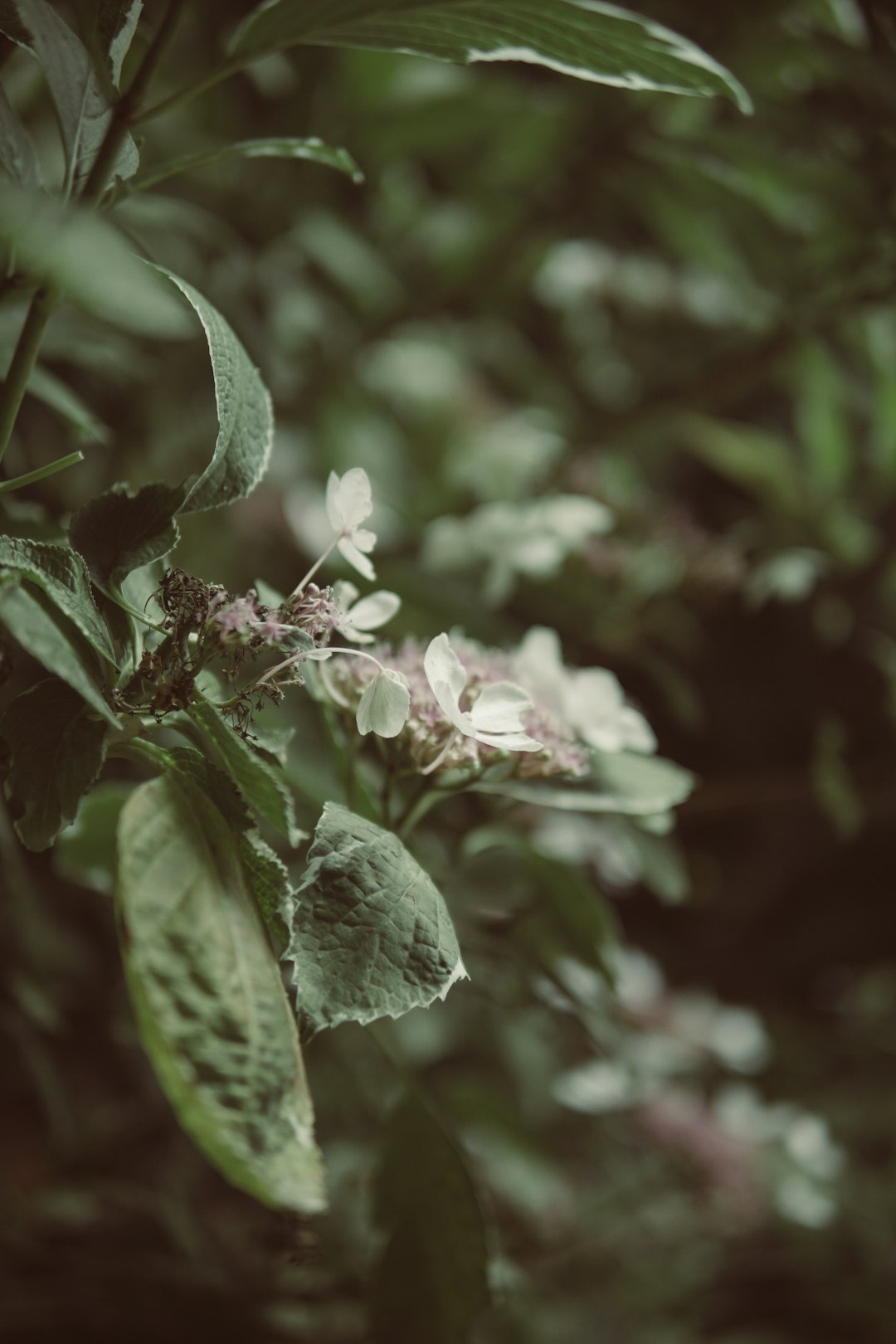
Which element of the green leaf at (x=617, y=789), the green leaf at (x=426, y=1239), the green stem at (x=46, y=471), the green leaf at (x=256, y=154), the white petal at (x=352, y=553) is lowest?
the green leaf at (x=426, y=1239)

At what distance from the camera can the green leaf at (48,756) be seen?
0.31 meters

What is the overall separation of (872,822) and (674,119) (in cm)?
90

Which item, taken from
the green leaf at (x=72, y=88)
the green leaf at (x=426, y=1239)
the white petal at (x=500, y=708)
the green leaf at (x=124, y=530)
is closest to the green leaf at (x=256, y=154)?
the green leaf at (x=72, y=88)

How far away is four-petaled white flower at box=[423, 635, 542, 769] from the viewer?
0.36m

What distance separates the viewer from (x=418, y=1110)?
489 millimetres

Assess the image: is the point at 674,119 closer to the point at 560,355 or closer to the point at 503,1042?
the point at 560,355

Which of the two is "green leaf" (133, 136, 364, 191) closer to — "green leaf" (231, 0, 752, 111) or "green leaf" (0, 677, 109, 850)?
"green leaf" (231, 0, 752, 111)

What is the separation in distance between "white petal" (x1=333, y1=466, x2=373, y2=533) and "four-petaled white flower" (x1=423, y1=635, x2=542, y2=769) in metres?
0.07

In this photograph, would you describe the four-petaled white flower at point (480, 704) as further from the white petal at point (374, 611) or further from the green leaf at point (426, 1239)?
the green leaf at point (426, 1239)

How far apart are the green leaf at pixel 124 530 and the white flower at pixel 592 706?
0.67 feet

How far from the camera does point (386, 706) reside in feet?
1.15

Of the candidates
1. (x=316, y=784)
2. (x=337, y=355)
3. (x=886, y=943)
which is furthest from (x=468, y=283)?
(x=886, y=943)

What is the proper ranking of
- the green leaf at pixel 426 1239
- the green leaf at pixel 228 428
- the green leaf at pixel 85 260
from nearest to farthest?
1. the green leaf at pixel 85 260
2. the green leaf at pixel 228 428
3. the green leaf at pixel 426 1239

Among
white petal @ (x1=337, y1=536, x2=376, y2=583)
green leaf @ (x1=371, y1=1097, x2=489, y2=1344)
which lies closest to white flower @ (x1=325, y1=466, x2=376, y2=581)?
white petal @ (x1=337, y1=536, x2=376, y2=583)
